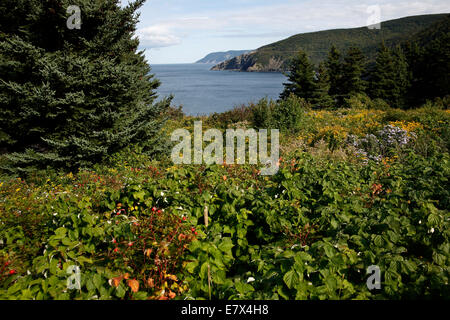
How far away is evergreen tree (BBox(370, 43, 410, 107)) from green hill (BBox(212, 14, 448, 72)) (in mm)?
38085

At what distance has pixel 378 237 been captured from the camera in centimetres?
212

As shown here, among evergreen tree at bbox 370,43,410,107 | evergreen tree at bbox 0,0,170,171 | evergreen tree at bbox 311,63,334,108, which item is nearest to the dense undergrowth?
evergreen tree at bbox 0,0,170,171

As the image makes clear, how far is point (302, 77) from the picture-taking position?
75.4 feet

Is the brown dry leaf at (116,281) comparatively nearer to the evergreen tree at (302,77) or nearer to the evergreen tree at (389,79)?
the evergreen tree at (302,77)

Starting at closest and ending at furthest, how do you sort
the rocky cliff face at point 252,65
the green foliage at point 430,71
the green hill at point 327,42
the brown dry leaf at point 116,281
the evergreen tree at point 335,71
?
the brown dry leaf at point 116,281
the green foliage at point 430,71
the evergreen tree at point 335,71
the green hill at point 327,42
the rocky cliff face at point 252,65

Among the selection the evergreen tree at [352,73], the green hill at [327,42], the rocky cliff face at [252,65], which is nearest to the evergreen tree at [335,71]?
the evergreen tree at [352,73]

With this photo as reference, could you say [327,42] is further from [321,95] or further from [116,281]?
[116,281]

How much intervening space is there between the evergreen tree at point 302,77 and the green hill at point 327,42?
165 feet

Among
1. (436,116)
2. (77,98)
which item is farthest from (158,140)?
(436,116)

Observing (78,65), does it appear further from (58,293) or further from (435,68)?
(435,68)

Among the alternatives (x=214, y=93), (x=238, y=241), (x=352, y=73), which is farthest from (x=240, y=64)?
(x=238, y=241)

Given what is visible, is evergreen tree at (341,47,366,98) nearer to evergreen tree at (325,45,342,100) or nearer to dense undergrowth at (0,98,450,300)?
evergreen tree at (325,45,342,100)

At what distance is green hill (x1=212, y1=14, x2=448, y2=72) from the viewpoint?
83.6m

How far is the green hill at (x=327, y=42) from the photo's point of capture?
3290 inches
